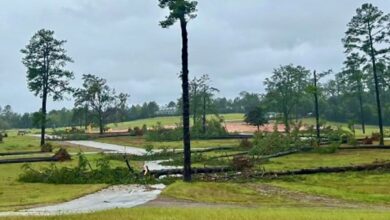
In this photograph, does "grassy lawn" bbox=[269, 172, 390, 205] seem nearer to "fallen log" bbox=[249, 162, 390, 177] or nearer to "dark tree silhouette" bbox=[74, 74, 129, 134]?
"fallen log" bbox=[249, 162, 390, 177]

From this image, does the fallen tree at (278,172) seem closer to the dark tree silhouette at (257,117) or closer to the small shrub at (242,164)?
the small shrub at (242,164)

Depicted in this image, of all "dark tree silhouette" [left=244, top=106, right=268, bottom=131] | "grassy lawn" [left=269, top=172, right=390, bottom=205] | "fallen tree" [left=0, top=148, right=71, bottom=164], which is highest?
"dark tree silhouette" [left=244, top=106, right=268, bottom=131]

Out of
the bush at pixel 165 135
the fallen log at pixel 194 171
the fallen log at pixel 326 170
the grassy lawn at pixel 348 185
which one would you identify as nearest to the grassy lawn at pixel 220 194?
the grassy lawn at pixel 348 185

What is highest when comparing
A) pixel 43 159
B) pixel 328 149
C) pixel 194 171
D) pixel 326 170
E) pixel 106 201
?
pixel 328 149

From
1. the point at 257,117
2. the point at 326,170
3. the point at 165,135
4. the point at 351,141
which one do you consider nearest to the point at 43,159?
the point at 326,170

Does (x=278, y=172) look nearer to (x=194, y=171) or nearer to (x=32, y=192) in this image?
(x=194, y=171)

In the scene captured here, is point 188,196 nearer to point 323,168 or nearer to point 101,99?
point 323,168

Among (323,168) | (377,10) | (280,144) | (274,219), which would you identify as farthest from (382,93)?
(274,219)

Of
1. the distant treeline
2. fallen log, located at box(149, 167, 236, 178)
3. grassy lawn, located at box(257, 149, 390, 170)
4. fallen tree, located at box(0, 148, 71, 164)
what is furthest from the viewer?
the distant treeline

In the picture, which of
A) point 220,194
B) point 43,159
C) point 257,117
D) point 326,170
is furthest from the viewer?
point 257,117

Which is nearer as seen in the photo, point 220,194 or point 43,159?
point 220,194

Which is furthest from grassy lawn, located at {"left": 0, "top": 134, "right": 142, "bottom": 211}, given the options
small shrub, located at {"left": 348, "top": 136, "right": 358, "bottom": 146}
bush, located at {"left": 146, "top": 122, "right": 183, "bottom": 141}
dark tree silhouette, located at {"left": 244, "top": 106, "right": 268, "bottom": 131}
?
dark tree silhouette, located at {"left": 244, "top": 106, "right": 268, "bottom": 131}

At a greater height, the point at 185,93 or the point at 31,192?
the point at 185,93

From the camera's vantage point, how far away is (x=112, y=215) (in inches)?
610
